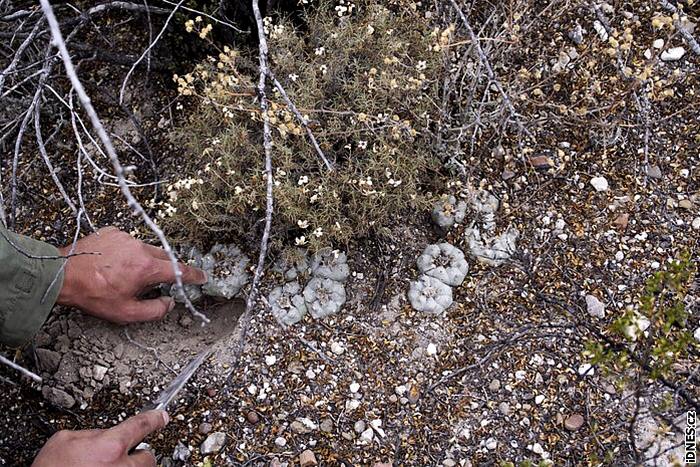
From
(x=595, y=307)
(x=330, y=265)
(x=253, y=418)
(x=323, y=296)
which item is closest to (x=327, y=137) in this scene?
(x=330, y=265)

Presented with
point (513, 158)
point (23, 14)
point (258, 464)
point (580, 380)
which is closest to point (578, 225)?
point (513, 158)

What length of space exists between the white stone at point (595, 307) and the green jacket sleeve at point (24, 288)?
1.88 metres

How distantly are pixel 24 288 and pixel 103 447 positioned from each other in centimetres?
61

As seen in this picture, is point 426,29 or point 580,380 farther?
point 426,29

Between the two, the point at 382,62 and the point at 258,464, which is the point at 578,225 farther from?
the point at 258,464

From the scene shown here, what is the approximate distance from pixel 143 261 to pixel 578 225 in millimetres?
1635

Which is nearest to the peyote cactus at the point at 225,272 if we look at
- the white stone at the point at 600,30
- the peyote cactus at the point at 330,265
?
the peyote cactus at the point at 330,265

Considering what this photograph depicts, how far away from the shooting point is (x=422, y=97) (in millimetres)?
2717

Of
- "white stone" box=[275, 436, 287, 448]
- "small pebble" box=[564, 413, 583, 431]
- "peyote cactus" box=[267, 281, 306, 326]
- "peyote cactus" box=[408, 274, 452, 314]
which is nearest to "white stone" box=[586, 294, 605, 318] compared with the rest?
"small pebble" box=[564, 413, 583, 431]

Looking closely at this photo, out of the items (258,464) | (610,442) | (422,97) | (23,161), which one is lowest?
(258,464)

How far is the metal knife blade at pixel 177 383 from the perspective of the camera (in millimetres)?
2576

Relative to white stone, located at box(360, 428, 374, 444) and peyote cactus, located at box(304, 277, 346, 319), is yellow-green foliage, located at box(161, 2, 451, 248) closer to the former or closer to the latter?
peyote cactus, located at box(304, 277, 346, 319)

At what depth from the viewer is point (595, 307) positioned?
2598mm

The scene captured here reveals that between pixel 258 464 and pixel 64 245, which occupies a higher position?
pixel 64 245
